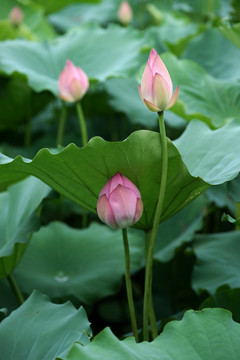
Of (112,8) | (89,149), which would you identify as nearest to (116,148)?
(89,149)

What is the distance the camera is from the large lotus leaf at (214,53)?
6.38 ft

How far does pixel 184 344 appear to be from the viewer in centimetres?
81

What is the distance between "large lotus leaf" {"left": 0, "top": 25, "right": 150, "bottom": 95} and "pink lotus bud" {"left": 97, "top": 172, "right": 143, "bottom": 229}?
2.79 feet

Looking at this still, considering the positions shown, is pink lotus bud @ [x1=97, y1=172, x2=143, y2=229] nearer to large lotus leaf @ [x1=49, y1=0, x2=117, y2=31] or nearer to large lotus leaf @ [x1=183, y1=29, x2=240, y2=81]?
large lotus leaf @ [x1=183, y1=29, x2=240, y2=81]

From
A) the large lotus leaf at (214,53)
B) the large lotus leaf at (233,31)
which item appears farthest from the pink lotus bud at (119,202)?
the large lotus leaf at (214,53)

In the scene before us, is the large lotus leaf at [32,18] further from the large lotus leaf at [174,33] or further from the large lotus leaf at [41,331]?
the large lotus leaf at [41,331]

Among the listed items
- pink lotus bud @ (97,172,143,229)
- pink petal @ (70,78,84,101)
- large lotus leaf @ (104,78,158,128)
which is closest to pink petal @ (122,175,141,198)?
pink lotus bud @ (97,172,143,229)

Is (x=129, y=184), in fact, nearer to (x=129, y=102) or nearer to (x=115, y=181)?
(x=115, y=181)

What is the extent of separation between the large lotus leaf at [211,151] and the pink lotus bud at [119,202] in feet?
0.48

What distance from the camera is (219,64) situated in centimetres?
198

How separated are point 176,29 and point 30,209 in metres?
1.30

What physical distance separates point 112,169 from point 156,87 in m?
0.16

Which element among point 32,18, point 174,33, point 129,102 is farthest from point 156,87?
point 32,18

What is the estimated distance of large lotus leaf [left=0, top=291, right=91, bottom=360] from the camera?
92 centimetres
